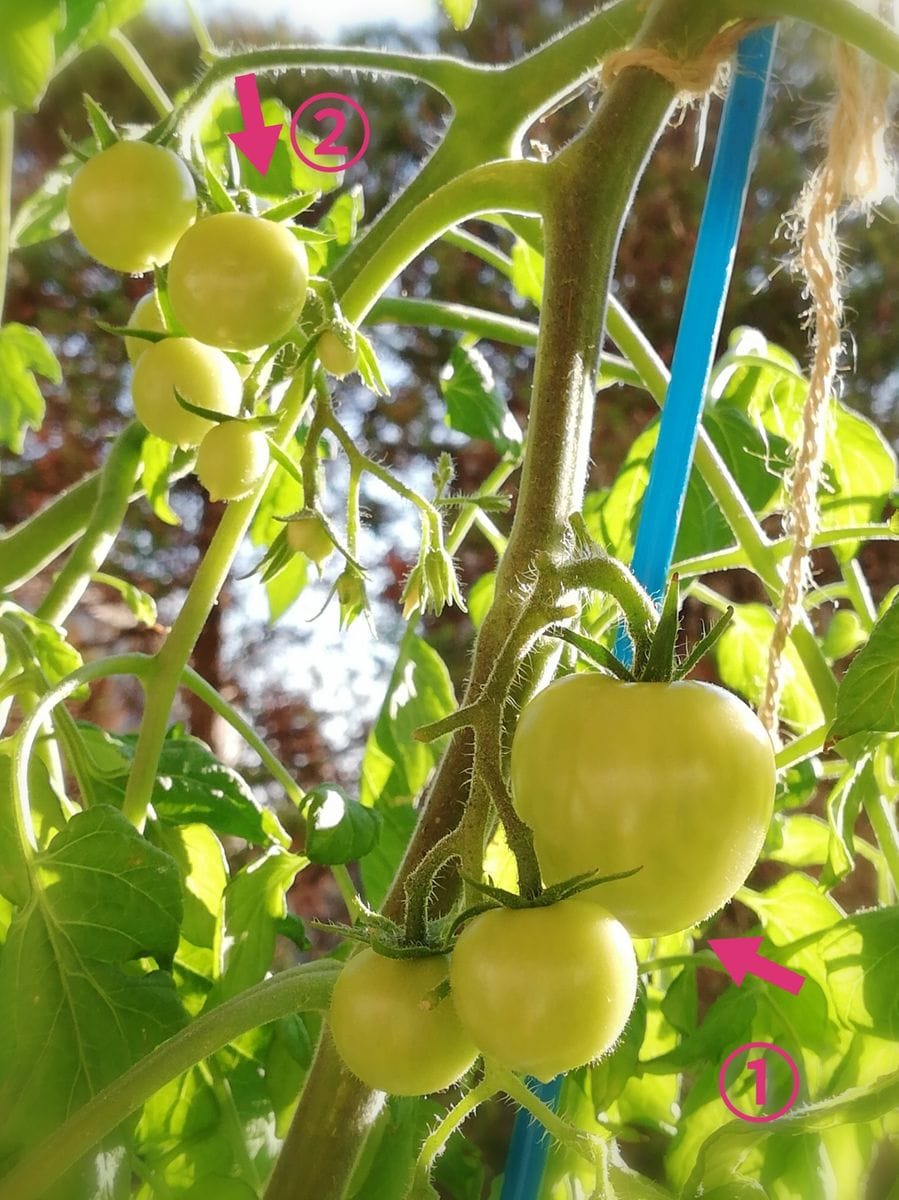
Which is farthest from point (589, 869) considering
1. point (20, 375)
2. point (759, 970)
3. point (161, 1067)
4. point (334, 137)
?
point (20, 375)

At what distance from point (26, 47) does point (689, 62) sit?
0.18 m

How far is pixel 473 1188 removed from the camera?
50 centimetres

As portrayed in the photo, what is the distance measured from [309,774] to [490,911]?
1.38m

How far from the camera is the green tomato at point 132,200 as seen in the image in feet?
0.90

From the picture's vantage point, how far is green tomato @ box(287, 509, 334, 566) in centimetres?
31

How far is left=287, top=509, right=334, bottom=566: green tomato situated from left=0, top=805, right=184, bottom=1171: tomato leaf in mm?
96

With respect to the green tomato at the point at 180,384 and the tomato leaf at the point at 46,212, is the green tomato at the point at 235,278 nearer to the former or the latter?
the green tomato at the point at 180,384

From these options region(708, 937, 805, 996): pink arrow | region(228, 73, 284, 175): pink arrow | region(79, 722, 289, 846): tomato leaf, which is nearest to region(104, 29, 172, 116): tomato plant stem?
region(228, 73, 284, 175): pink arrow

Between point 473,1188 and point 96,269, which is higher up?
point 96,269

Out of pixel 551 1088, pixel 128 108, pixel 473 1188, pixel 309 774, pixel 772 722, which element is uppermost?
pixel 128 108

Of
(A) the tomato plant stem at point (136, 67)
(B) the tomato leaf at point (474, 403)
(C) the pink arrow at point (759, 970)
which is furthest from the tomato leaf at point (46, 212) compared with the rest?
(C) the pink arrow at point (759, 970)

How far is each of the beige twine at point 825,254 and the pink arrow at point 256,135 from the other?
0.75ft

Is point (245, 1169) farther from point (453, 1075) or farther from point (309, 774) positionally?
point (309, 774)

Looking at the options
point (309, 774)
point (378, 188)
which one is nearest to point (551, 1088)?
point (309, 774)
